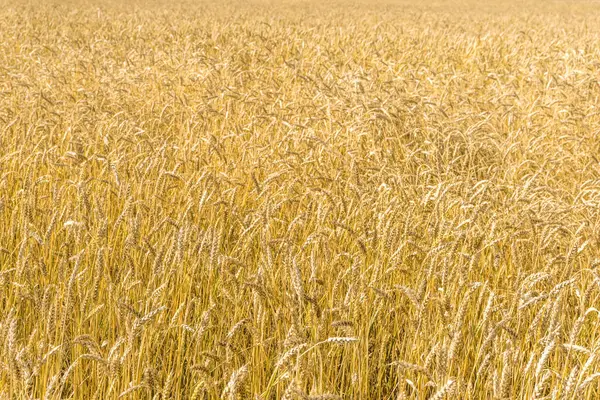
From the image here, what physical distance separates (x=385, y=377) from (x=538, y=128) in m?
2.62

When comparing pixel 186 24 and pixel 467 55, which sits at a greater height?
pixel 186 24

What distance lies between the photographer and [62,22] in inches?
406

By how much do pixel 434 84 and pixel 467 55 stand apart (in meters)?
2.19

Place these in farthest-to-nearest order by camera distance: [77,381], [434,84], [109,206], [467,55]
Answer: [467,55] → [434,84] → [109,206] → [77,381]

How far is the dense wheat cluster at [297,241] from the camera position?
156 centimetres

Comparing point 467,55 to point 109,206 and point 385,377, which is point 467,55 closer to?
point 109,206

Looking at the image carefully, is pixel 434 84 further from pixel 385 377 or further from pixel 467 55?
pixel 385 377

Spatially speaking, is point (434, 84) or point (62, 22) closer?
point (434, 84)

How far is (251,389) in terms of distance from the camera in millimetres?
1633

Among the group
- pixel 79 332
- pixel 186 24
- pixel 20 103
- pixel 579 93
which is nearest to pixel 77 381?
pixel 79 332

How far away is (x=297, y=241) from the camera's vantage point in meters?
2.45

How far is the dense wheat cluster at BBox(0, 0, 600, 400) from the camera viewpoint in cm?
156

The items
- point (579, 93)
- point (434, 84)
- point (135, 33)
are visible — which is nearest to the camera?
point (579, 93)

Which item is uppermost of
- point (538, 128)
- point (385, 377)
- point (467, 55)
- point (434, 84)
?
point (467, 55)
